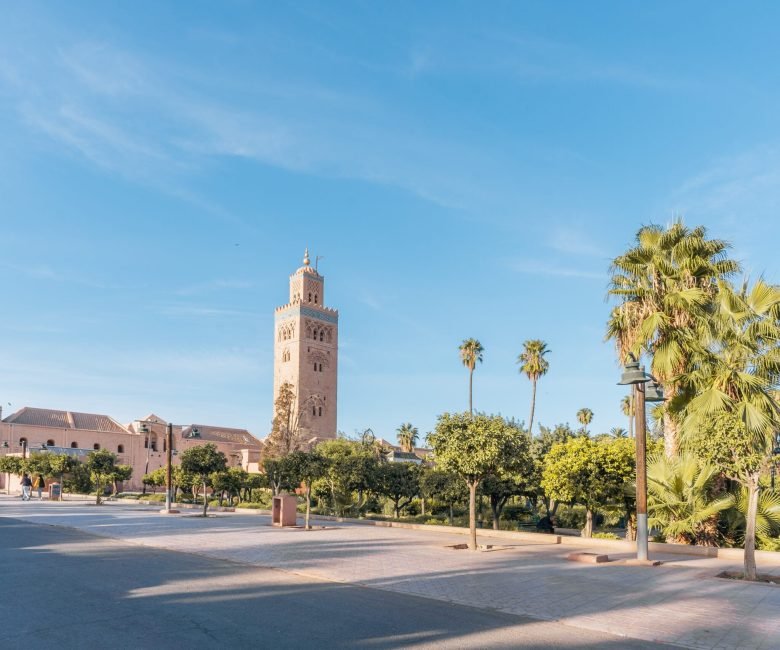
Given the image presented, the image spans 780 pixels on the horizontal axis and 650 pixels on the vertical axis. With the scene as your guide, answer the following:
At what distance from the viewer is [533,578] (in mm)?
12242

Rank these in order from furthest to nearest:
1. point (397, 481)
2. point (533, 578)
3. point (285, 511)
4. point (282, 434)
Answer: point (282, 434) → point (397, 481) → point (285, 511) → point (533, 578)

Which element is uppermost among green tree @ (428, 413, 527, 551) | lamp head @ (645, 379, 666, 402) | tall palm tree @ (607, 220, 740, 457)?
tall palm tree @ (607, 220, 740, 457)

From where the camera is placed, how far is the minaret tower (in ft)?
309

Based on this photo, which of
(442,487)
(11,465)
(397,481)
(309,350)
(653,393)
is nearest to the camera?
(653,393)

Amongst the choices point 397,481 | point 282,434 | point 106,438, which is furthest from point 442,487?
point 106,438

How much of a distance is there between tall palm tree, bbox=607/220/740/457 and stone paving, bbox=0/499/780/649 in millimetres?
5011

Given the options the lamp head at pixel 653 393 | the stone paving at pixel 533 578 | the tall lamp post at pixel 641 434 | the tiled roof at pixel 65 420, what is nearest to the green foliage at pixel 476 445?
the stone paving at pixel 533 578

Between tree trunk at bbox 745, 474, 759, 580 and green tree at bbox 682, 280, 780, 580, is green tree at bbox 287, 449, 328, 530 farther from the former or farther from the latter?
tree trunk at bbox 745, 474, 759, 580

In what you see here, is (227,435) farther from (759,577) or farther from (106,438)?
(759,577)

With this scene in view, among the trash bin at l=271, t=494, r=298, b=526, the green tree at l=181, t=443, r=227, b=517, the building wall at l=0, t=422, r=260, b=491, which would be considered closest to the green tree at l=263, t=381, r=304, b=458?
the building wall at l=0, t=422, r=260, b=491

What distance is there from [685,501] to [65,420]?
81.6m

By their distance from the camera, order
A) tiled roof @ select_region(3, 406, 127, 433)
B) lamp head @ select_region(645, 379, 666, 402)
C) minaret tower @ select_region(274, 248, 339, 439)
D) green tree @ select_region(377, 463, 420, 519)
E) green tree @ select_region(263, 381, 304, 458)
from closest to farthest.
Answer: lamp head @ select_region(645, 379, 666, 402) < green tree @ select_region(377, 463, 420, 519) < green tree @ select_region(263, 381, 304, 458) < tiled roof @ select_region(3, 406, 127, 433) < minaret tower @ select_region(274, 248, 339, 439)

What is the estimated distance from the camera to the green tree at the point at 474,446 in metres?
16.7

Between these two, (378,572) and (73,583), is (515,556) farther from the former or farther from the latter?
(73,583)
